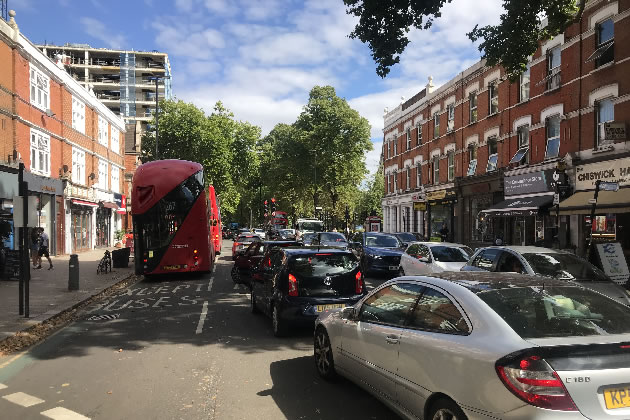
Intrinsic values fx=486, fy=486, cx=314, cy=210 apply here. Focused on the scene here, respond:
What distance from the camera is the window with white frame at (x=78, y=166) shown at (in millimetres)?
30359

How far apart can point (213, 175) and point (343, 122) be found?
47.6 feet

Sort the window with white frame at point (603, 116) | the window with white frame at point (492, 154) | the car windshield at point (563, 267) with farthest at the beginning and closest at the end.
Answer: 1. the window with white frame at point (492, 154)
2. the window with white frame at point (603, 116)
3. the car windshield at point (563, 267)

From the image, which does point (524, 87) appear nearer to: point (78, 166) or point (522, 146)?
point (522, 146)

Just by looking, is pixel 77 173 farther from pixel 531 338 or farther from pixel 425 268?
pixel 531 338

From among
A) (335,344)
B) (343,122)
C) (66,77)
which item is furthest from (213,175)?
(335,344)

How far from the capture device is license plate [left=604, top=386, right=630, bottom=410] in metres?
2.90

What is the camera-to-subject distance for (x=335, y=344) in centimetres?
538

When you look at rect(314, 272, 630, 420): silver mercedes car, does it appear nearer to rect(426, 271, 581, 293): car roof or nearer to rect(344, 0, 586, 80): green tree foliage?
rect(426, 271, 581, 293): car roof

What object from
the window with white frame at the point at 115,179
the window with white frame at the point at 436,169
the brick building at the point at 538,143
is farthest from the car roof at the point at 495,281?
the window with white frame at the point at 115,179

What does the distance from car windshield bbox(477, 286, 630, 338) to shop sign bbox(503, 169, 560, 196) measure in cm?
1750

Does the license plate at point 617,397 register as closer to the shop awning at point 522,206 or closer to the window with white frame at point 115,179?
the shop awning at point 522,206

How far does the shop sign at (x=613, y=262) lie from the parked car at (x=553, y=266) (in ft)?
8.74

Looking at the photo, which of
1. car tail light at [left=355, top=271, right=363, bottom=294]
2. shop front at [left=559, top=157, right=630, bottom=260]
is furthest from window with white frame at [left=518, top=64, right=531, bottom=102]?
car tail light at [left=355, top=271, right=363, bottom=294]

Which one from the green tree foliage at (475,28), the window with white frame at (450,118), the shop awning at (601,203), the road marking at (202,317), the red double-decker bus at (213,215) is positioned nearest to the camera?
the road marking at (202,317)
